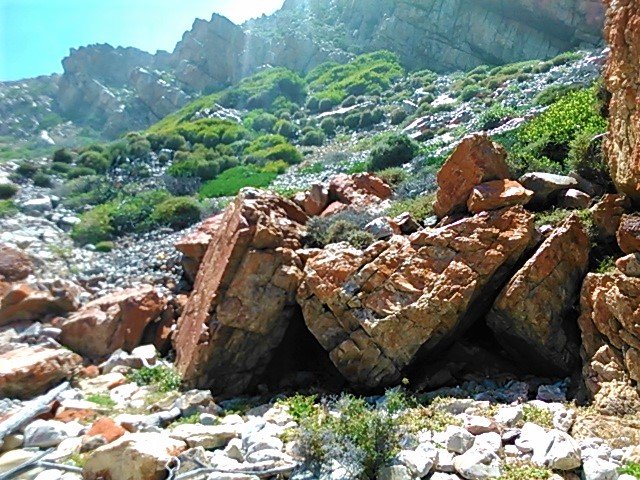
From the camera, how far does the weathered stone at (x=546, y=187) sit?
811 cm

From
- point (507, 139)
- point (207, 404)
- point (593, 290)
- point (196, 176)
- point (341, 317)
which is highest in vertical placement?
point (507, 139)

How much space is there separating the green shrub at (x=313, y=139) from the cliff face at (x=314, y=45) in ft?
70.9

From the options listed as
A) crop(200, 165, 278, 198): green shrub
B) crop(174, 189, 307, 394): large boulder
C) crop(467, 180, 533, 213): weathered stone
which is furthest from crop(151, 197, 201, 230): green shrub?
crop(467, 180, 533, 213): weathered stone

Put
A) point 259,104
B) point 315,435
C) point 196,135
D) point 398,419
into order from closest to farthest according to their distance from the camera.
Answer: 1. point 315,435
2. point 398,419
3. point 196,135
4. point 259,104

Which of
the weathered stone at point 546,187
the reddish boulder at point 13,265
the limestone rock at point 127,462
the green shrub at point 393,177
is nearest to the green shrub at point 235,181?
the green shrub at point 393,177

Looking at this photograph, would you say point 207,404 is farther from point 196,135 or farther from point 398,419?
point 196,135

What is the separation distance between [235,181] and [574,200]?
1543cm

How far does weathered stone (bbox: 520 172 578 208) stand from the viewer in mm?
8109

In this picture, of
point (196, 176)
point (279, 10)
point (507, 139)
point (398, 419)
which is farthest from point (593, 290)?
point (279, 10)

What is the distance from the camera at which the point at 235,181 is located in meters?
21.5

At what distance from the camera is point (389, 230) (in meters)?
8.28

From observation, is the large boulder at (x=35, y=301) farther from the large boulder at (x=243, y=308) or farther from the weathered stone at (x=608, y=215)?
the weathered stone at (x=608, y=215)

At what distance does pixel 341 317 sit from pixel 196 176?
1737cm

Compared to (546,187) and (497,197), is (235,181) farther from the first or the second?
(497,197)
